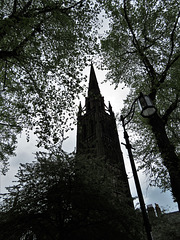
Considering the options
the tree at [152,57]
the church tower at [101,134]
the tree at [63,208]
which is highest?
the church tower at [101,134]

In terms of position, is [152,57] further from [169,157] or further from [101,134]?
[101,134]

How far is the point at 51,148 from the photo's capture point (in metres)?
8.37

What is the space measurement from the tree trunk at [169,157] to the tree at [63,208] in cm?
220

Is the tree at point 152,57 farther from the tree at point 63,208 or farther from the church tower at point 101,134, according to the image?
the church tower at point 101,134

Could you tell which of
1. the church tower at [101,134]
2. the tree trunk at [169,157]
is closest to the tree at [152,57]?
the tree trunk at [169,157]

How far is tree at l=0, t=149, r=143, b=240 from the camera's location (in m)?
5.71

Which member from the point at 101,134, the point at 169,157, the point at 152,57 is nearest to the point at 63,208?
the point at 169,157

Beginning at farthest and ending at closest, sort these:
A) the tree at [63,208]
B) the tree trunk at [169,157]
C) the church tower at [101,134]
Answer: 1. the church tower at [101,134]
2. the tree trunk at [169,157]
3. the tree at [63,208]

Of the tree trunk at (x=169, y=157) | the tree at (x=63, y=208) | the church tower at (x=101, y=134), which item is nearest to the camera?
the tree at (x=63, y=208)

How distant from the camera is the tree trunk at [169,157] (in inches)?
252

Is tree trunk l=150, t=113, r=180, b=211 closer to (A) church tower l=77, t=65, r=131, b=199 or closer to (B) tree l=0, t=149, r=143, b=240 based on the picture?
(B) tree l=0, t=149, r=143, b=240

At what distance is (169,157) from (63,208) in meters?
4.76

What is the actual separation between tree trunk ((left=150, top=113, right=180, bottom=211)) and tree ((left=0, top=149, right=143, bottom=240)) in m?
2.20

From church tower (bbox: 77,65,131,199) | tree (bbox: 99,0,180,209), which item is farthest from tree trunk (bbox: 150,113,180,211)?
church tower (bbox: 77,65,131,199)
